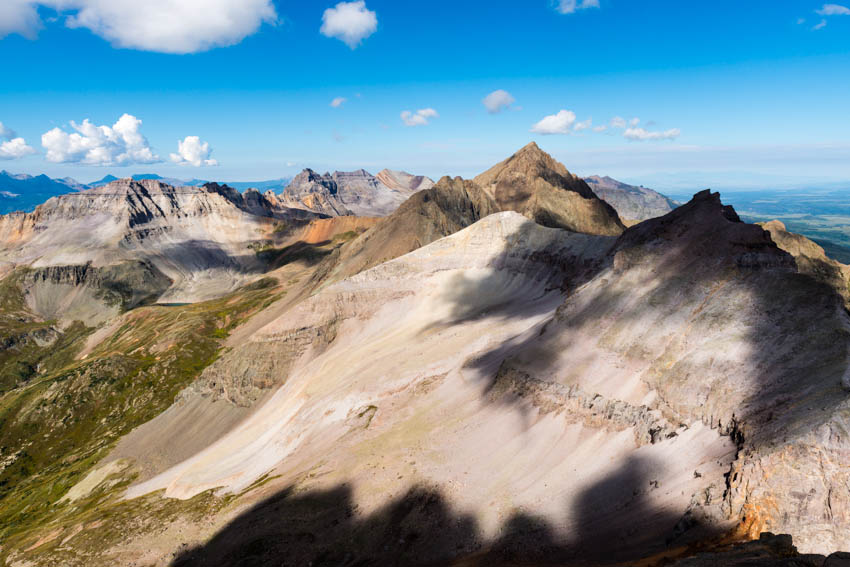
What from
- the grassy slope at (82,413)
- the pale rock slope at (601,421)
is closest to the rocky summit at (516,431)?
the pale rock slope at (601,421)

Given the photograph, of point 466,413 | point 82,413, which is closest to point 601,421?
point 466,413

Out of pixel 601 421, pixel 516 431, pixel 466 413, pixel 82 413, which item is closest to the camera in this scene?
pixel 601 421

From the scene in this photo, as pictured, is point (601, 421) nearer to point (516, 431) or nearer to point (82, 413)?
point (516, 431)

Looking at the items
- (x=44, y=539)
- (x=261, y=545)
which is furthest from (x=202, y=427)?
(x=261, y=545)

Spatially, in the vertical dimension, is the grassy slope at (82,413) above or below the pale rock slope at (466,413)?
below

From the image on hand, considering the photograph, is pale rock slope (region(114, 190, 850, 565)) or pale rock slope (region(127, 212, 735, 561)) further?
pale rock slope (region(127, 212, 735, 561))

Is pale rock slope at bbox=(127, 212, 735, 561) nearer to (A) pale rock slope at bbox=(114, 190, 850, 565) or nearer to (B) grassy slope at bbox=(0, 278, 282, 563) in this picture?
(A) pale rock slope at bbox=(114, 190, 850, 565)

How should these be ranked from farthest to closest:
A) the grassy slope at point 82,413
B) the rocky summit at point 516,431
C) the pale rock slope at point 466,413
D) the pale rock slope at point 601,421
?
the grassy slope at point 82,413 → the pale rock slope at point 466,413 → the rocky summit at point 516,431 → the pale rock slope at point 601,421

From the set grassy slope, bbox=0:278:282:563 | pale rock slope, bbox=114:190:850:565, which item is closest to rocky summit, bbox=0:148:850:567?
pale rock slope, bbox=114:190:850:565

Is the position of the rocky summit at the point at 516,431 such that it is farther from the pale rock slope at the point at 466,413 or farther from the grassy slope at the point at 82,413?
the grassy slope at the point at 82,413

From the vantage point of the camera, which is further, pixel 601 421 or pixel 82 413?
pixel 82 413

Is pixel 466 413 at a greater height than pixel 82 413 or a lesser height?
greater

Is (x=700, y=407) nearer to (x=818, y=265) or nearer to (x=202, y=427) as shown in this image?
(x=202, y=427)
